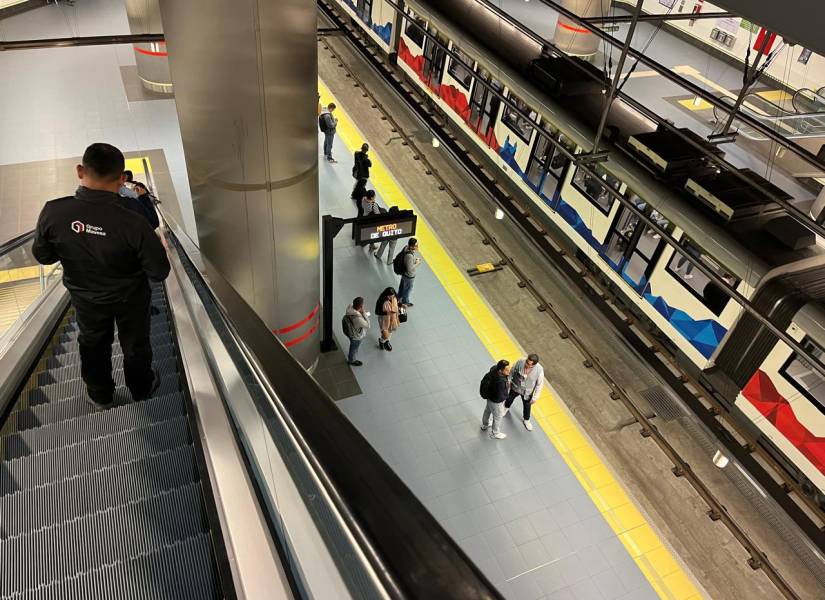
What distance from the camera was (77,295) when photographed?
3141 millimetres

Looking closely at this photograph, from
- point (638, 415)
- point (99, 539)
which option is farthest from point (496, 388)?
point (99, 539)

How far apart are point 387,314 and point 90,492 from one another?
6309 mm

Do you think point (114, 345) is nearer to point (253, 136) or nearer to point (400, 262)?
point (253, 136)

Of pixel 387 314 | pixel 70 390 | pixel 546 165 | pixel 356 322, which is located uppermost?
pixel 70 390

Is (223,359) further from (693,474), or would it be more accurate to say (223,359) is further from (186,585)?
(693,474)

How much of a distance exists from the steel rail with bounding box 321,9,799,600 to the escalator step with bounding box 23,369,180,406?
5178 mm

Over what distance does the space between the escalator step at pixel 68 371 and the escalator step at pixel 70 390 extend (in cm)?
15

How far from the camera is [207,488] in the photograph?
2369 millimetres

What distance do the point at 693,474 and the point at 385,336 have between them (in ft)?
15.2

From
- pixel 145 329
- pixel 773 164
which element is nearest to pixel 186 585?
pixel 145 329

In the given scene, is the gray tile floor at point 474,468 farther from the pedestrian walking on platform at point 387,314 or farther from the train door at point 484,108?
the train door at point 484,108

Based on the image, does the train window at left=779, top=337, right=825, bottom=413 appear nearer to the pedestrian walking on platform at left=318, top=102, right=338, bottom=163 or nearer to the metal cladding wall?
the metal cladding wall

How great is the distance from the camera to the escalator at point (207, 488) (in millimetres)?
989

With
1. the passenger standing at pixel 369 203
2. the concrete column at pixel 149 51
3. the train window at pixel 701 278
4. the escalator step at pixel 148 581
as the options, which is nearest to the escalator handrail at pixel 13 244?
the escalator step at pixel 148 581
